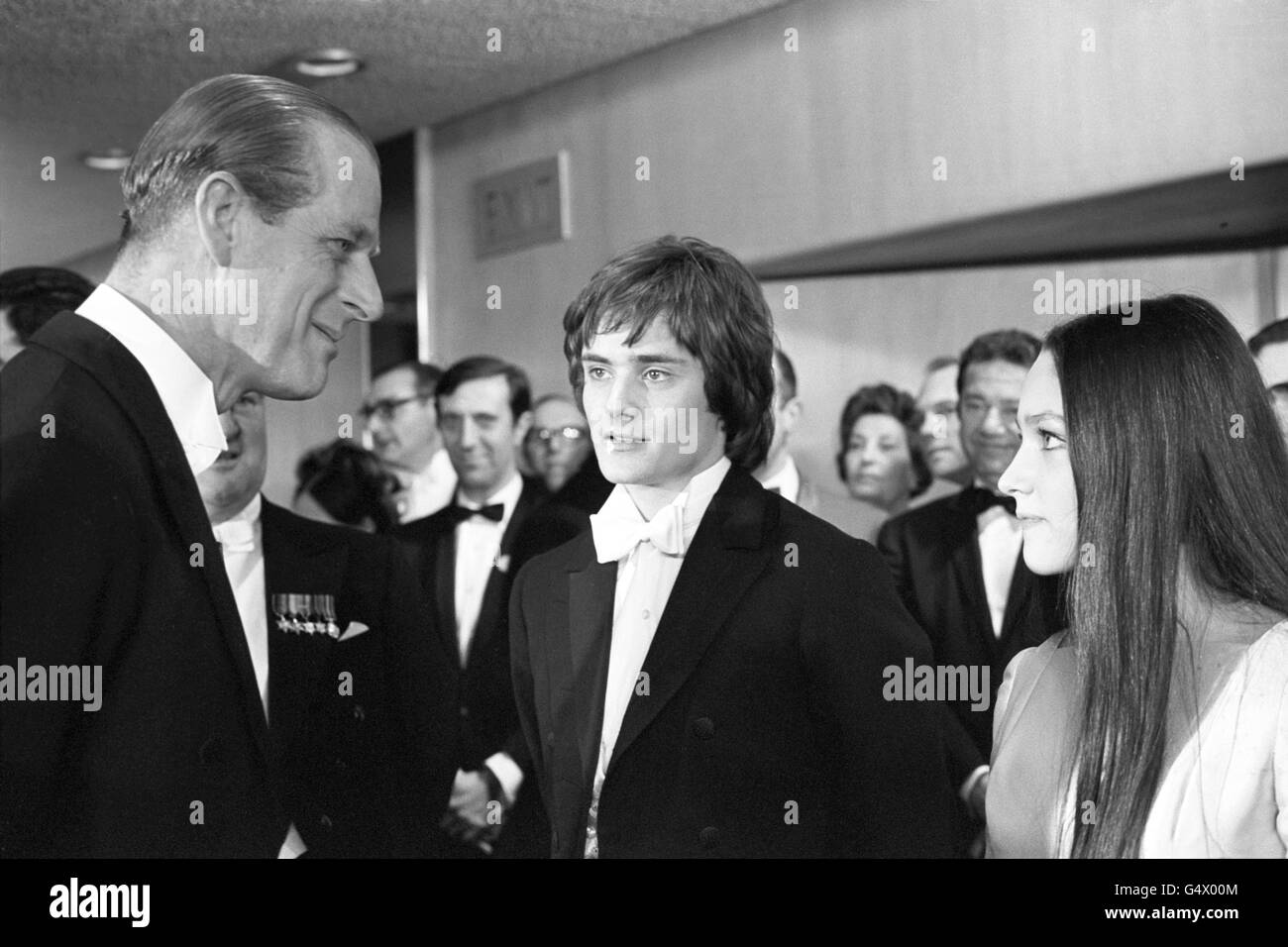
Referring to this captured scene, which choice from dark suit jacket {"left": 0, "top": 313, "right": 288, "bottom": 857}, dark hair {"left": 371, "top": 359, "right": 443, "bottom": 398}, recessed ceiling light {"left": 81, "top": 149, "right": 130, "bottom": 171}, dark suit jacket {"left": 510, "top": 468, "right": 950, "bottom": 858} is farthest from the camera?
dark hair {"left": 371, "top": 359, "right": 443, "bottom": 398}

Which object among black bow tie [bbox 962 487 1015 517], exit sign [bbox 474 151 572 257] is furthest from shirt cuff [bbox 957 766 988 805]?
exit sign [bbox 474 151 572 257]

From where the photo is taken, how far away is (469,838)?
109 inches

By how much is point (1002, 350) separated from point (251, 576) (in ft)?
4.93

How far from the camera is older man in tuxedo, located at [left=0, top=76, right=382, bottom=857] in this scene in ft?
7.02

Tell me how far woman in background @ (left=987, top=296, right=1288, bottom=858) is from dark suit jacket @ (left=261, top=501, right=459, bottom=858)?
114 cm

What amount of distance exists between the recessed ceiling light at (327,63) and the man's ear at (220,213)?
0.56 metres

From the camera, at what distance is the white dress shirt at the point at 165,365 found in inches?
86.2

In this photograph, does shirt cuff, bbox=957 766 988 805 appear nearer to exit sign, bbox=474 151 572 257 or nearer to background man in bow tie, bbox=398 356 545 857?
background man in bow tie, bbox=398 356 545 857

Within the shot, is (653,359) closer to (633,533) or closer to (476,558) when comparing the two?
(633,533)

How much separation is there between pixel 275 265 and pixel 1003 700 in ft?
4.94

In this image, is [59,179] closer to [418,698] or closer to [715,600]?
[418,698]

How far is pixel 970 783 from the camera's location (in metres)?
2.71

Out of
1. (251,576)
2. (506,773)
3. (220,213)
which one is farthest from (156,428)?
(506,773)
